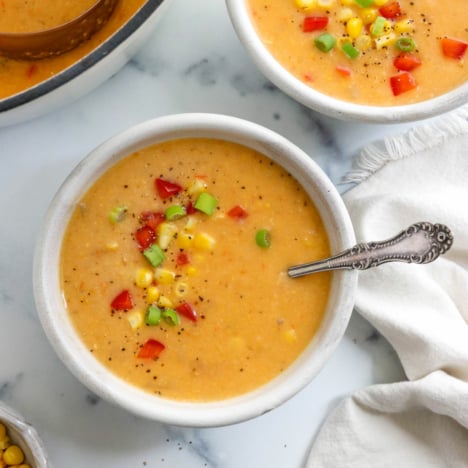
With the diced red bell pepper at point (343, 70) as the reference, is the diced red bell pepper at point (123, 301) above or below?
below

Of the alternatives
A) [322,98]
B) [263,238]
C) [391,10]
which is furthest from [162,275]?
[391,10]

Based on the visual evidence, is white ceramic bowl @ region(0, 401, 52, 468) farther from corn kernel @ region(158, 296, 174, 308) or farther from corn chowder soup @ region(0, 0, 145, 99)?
corn chowder soup @ region(0, 0, 145, 99)

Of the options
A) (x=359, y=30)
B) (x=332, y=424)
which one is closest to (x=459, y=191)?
(x=359, y=30)

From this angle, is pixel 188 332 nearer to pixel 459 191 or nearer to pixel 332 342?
pixel 332 342

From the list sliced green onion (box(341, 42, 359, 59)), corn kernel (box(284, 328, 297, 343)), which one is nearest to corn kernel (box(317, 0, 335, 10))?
sliced green onion (box(341, 42, 359, 59))

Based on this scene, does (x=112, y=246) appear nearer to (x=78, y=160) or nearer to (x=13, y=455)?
(x=78, y=160)

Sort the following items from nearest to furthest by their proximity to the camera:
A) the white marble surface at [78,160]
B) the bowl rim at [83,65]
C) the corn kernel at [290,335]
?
the bowl rim at [83,65] → the corn kernel at [290,335] → the white marble surface at [78,160]

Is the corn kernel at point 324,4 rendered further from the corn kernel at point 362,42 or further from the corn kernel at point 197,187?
the corn kernel at point 197,187

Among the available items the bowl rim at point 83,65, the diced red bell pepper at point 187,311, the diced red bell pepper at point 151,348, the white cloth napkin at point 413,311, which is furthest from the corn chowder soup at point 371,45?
the diced red bell pepper at point 151,348
